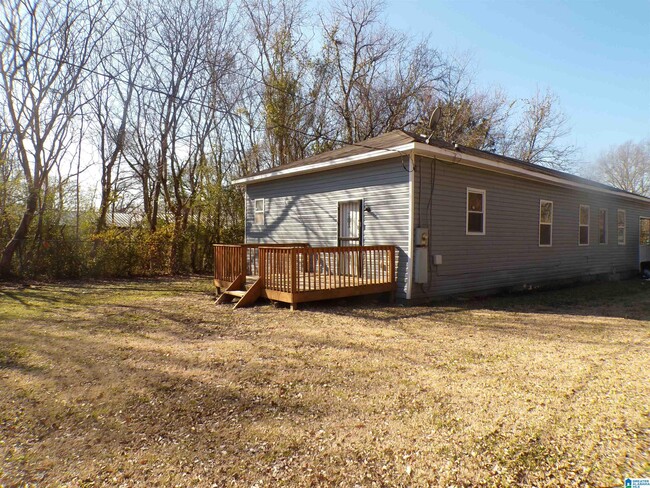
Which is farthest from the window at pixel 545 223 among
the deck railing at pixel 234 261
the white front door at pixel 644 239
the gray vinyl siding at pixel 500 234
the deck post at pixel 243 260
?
the deck post at pixel 243 260

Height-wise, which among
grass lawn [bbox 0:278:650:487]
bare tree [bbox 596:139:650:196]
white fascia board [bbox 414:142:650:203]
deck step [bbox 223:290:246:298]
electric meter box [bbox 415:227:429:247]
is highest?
bare tree [bbox 596:139:650:196]

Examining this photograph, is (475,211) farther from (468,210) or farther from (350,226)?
(350,226)

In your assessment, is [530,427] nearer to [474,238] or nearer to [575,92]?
[474,238]

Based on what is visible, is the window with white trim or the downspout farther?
the window with white trim

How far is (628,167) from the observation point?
3084cm

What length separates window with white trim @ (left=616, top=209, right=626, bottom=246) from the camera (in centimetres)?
1395

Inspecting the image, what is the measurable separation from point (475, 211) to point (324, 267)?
12.5 ft

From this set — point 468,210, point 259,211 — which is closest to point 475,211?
point 468,210

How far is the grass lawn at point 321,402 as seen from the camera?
2.31 metres

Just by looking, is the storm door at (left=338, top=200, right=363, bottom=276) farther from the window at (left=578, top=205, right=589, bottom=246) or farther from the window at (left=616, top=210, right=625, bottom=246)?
the window at (left=616, top=210, right=625, bottom=246)

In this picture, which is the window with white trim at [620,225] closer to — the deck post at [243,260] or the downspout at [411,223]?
the downspout at [411,223]

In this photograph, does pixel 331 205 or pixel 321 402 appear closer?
pixel 321 402

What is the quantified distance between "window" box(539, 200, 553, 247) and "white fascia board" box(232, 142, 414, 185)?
5.42m

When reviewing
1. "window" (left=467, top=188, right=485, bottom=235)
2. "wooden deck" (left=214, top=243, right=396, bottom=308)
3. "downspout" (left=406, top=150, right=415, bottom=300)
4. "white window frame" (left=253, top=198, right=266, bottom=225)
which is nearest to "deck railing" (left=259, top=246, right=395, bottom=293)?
"wooden deck" (left=214, top=243, right=396, bottom=308)
